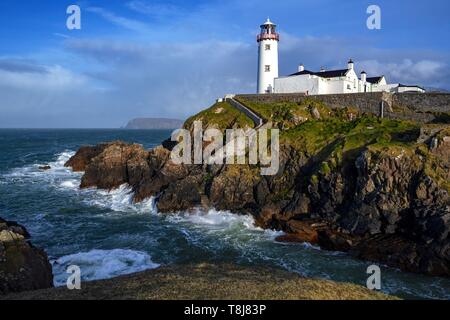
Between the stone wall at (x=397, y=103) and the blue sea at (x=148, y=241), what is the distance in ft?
73.3

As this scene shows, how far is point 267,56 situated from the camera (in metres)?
62.7

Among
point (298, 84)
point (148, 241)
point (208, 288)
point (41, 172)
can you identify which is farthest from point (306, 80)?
point (208, 288)

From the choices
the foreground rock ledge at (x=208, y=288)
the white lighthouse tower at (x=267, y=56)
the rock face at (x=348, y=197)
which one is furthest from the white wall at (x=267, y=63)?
the foreground rock ledge at (x=208, y=288)

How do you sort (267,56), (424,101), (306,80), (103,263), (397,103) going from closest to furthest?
(103,263) → (424,101) → (397,103) → (306,80) → (267,56)

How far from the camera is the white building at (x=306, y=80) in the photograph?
191 feet

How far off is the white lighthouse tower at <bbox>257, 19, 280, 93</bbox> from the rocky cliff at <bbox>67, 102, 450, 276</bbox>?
14.0 metres

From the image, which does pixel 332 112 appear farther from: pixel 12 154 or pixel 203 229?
pixel 12 154

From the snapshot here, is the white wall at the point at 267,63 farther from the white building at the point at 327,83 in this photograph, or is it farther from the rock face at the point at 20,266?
the rock face at the point at 20,266

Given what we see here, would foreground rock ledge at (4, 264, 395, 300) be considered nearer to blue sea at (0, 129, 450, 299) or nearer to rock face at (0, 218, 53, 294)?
rock face at (0, 218, 53, 294)

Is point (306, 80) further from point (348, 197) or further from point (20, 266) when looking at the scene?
point (20, 266)

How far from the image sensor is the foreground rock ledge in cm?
1803

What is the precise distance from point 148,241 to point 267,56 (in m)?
38.3
